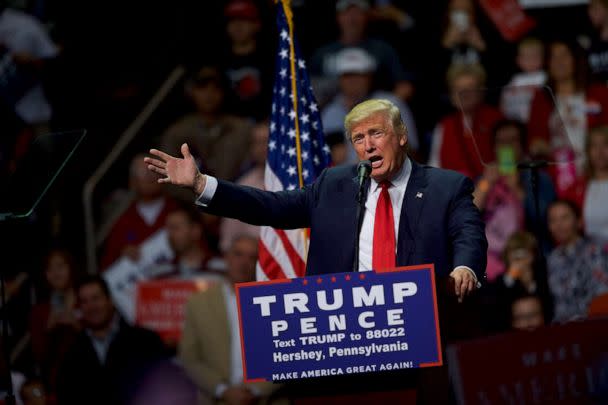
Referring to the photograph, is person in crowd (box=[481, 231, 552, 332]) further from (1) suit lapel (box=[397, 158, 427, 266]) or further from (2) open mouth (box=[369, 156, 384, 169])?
(2) open mouth (box=[369, 156, 384, 169])

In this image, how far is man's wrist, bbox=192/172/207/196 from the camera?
4461 millimetres

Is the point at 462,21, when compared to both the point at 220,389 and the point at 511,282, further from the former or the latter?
the point at 220,389

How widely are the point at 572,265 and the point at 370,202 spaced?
3034 millimetres

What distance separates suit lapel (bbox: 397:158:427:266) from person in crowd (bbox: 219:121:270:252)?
3543mm

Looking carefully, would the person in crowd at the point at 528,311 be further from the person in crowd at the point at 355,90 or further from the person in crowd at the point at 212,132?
the person in crowd at the point at 212,132

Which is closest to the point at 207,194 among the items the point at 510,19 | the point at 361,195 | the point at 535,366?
the point at 361,195

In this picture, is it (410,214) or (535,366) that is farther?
(410,214)

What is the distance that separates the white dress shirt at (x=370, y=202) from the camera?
14.7ft

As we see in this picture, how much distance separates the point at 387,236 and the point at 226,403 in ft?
9.20

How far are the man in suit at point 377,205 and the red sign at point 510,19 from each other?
4413mm

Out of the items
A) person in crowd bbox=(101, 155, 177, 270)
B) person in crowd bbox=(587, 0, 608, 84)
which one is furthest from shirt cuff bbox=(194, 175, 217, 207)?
person in crowd bbox=(587, 0, 608, 84)

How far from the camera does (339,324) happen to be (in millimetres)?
3965

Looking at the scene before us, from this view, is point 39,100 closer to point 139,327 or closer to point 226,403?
point 139,327

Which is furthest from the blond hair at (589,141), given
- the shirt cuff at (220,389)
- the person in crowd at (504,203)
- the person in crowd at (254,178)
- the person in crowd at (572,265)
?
the shirt cuff at (220,389)
